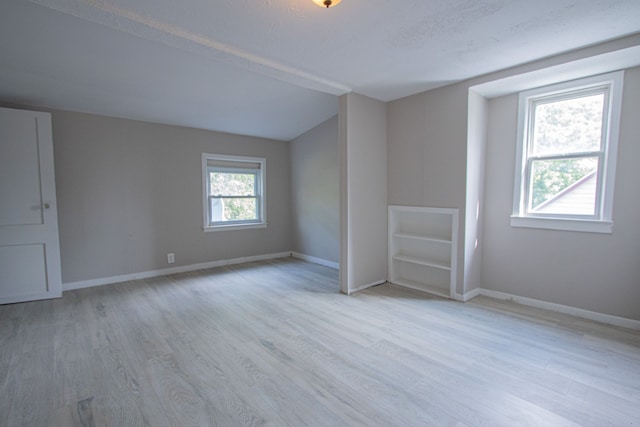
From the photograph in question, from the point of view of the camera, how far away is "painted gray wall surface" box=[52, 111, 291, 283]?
3.75m

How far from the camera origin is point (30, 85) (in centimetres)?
303

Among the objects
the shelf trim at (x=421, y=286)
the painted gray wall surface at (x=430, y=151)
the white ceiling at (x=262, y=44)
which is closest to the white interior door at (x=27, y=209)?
the white ceiling at (x=262, y=44)

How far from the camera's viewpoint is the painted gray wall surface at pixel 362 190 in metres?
3.59

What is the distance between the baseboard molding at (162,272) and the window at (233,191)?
591 millimetres

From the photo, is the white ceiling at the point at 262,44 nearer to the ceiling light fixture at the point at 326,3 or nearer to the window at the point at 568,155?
the ceiling light fixture at the point at 326,3

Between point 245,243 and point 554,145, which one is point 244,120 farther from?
point 554,145

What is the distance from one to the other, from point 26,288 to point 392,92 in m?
4.85

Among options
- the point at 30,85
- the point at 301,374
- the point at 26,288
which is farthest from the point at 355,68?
the point at 26,288

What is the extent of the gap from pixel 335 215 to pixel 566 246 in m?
2.94

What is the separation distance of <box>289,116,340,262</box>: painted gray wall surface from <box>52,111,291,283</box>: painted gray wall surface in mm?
956

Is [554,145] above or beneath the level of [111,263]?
above

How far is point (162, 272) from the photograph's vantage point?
4.46 m

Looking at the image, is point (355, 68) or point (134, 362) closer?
point (134, 362)

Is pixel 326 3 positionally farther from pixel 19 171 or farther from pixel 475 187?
pixel 19 171
